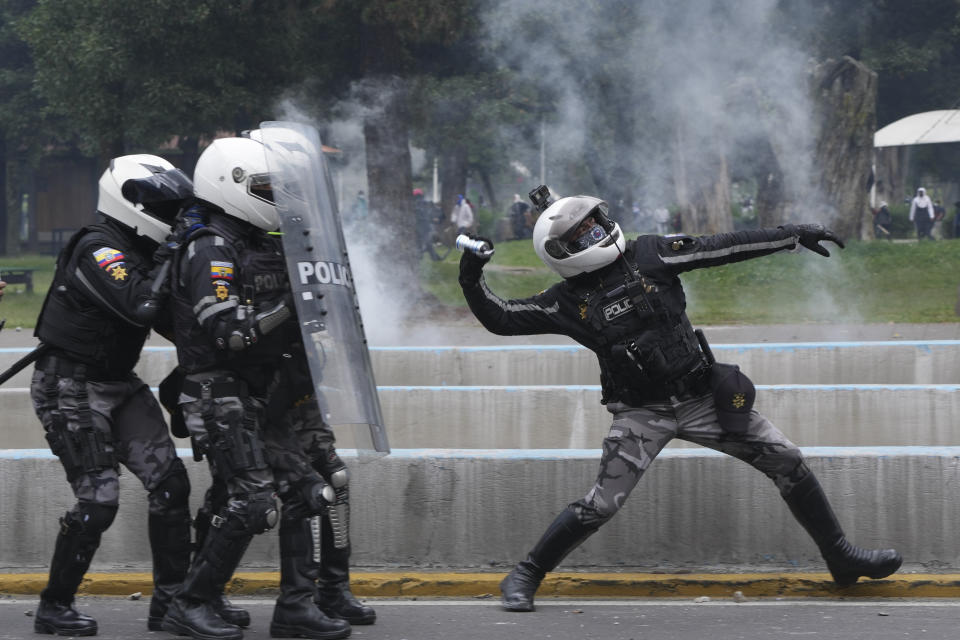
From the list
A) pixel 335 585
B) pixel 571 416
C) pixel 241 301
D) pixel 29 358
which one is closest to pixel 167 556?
pixel 335 585

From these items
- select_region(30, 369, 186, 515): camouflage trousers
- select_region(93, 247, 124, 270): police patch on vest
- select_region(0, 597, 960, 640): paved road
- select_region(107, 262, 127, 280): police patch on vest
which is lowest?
select_region(0, 597, 960, 640): paved road

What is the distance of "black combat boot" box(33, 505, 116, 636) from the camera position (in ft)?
16.0

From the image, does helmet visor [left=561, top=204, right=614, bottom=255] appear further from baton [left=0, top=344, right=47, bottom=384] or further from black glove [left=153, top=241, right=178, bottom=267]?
baton [left=0, top=344, right=47, bottom=384]

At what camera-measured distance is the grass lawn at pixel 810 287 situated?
641 inches

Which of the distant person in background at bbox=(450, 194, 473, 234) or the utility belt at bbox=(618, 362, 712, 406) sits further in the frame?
the distant person in background at bbox=(450, 194, 473, 234)

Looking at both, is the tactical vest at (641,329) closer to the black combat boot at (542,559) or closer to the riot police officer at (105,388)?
the black combat boot at (542,559)

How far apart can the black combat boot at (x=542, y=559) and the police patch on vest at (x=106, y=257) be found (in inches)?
74.9

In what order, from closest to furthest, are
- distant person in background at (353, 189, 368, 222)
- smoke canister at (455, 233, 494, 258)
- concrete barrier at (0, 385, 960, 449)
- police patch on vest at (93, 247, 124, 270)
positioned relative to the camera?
police patch on vest at (93, 247, 124, 270) → smoke canister at (455, 233, 494, 258) → concrete barrier at (0, 385, 960, 449) → distant person in background at (353, 189, 368, 222)

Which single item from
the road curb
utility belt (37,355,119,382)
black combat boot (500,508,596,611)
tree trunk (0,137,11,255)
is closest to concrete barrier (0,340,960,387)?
the road curb

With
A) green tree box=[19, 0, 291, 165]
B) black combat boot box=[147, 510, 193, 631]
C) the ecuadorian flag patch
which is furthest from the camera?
green tree box=[19, 0, 291, 165]

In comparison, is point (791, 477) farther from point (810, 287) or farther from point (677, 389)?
point (810, 287)

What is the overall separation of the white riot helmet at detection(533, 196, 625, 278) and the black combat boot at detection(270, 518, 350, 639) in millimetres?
1392

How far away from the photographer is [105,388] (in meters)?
4.98

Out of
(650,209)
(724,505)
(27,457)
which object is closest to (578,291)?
(724,505)
